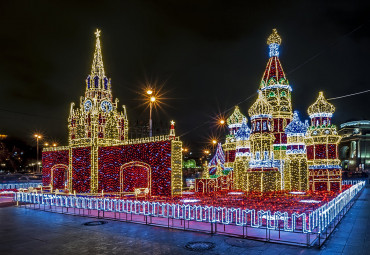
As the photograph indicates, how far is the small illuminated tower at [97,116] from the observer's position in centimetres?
2420

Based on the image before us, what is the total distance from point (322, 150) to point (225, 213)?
16.3 metres

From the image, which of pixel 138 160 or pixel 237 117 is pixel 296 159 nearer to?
pixel 237 117

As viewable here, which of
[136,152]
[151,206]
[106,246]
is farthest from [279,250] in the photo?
[136,152]

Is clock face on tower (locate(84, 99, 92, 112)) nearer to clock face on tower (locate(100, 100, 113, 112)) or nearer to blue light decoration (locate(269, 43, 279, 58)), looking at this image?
clock face on tower (locate(100, 100, 113, 112))

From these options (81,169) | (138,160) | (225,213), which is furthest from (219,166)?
(225,213)

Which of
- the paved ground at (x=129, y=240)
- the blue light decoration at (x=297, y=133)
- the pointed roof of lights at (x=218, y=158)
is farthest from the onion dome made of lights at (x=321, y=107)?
the paved ground at (x=129, y=240)

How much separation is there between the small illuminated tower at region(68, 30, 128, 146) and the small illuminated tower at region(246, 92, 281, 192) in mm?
10796

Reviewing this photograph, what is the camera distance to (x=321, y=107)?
25.0 meters

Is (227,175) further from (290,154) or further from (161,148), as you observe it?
(161,148)

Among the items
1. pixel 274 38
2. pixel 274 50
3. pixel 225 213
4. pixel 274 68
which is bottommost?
pixel 225 213

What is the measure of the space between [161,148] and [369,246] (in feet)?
44.9

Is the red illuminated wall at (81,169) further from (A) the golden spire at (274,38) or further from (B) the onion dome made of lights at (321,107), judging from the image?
(B) the onion dome made of lights at (321,107)

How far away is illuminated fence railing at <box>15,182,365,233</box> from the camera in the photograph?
9.84 m

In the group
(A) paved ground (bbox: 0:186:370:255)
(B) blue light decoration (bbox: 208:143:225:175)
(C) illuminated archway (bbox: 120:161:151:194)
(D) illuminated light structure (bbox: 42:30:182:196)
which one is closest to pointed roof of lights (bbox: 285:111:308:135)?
(B) blue light decoration (bbox: 208:143:225:175)
